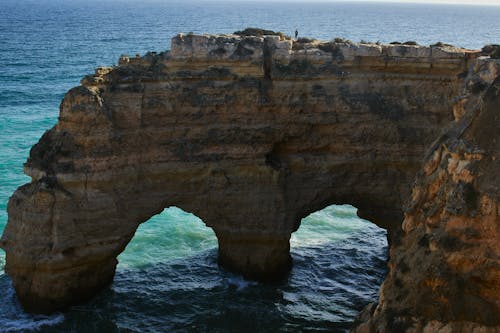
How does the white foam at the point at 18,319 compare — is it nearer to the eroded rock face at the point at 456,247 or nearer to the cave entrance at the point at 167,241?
the cave entrance at the point at 167,241

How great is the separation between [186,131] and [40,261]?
5539 millimetres

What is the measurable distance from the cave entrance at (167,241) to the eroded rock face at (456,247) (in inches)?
527

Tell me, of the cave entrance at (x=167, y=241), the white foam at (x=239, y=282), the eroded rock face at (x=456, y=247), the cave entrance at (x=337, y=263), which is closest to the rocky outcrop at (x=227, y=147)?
the white foam at (x=239, y=282)

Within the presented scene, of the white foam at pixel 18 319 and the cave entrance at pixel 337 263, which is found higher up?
the cave entrance at pixel 337 263

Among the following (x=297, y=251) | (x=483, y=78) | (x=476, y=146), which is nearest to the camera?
(x=476, y=146)

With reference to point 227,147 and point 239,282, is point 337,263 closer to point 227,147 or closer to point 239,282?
point 239,282

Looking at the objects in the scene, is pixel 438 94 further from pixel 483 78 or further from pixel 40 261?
pixel 40 261

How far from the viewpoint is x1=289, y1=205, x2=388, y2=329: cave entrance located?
20156mm

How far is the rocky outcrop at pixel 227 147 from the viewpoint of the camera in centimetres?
1886

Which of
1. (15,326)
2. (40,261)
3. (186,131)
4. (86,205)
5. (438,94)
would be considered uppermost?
(438,94)

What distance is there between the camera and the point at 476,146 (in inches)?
405

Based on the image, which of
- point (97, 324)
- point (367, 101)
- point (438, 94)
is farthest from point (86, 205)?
point (438, 94)

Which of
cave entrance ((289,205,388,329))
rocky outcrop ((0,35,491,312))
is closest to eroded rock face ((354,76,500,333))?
cave entrance ((289,205,388,329))

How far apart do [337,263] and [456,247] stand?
527 inches
